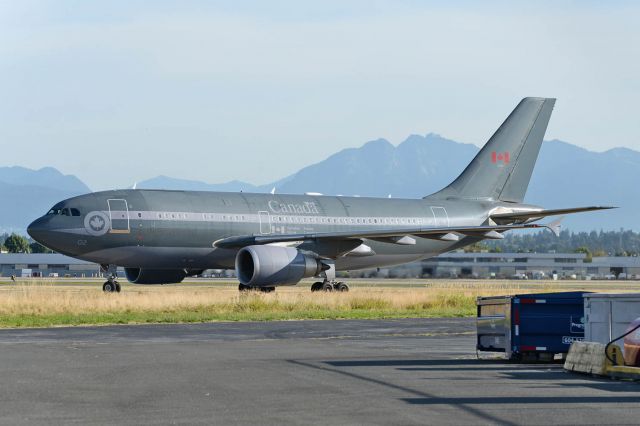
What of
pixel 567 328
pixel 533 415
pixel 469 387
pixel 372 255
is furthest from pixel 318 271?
pixel 533 415

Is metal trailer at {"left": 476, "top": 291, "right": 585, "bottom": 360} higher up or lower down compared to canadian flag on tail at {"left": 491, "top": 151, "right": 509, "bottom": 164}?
lower down

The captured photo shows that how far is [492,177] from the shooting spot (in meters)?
55.7

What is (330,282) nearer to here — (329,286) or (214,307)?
(329,286)

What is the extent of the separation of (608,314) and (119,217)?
27.6 metres

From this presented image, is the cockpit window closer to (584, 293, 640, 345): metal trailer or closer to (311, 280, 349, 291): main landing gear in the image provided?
(311, 280, 349, 291): main landing gear

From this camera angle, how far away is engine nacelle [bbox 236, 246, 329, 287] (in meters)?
43.0

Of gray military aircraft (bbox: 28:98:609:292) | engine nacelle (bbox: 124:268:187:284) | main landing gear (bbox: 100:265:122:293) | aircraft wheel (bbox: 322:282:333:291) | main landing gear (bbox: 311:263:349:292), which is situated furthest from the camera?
aircraft wheel (bbox: 322:282:333:291)

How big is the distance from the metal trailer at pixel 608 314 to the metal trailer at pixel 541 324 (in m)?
0.96

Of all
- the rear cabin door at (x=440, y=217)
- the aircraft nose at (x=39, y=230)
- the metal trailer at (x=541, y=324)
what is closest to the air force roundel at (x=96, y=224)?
the aircraft nose at (x=39, y=230)

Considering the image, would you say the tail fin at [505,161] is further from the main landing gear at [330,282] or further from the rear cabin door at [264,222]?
the rear cabin door at [264,222]

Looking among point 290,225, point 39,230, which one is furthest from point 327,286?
point 39,230

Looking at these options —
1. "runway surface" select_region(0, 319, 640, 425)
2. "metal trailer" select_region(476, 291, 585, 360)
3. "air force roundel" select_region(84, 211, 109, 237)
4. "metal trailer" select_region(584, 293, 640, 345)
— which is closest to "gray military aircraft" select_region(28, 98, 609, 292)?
"air force roundel" select_region(84, 211, 109, 237)

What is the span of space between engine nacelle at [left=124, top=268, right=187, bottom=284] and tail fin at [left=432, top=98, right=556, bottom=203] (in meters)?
14.8

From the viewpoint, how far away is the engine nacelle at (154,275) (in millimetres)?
46562
